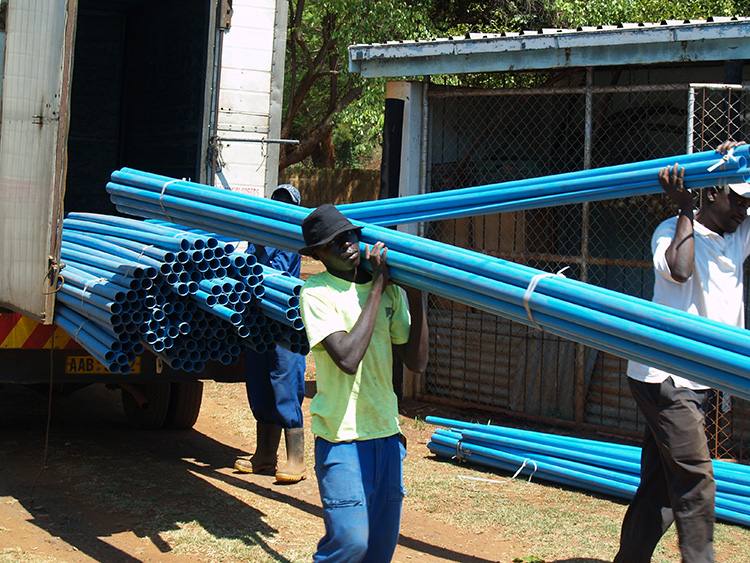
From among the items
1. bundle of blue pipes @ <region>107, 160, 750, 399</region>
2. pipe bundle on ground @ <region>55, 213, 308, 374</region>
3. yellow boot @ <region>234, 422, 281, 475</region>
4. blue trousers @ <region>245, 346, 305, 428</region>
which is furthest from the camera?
yellow boot @ <region>234, 422, 281, 475</region>

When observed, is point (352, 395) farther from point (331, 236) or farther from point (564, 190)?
point (564, 190)

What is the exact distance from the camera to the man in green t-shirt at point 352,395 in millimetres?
3141

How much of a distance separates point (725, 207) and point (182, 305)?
2.64 meters

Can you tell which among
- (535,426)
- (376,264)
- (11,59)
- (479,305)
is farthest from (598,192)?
(535,426)

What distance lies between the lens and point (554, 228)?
8.83 m

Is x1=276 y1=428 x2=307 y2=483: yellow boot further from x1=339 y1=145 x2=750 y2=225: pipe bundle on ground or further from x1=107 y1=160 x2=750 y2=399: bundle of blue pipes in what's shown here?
x1=339 y1=145 x2=750 y2=225: pipe bundle on ground

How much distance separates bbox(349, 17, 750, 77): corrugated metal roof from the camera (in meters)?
6.24

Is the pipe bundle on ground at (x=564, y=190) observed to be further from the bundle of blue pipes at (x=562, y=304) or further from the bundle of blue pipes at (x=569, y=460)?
the bundle of blue pipes at (x=569, y=460)

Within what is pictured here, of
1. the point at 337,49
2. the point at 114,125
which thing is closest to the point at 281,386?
the point at 114,125

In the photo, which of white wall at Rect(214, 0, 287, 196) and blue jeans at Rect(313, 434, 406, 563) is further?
white wall at Rect(214, 0, 287, 196)

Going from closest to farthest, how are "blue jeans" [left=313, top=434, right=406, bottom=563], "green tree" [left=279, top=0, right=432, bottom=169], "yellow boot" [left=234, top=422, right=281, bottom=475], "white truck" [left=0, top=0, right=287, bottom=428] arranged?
1. "blue jeans" [left=313, top=434, right=406, bottom=563]
2. "white truck" [left=0, top=0, right=287, bottom=428]
3. "yellow boot" [left=234, top=422, right=281, bottom=475]
4. "green tree" [left=279, top=0, right=432, bottom=169]

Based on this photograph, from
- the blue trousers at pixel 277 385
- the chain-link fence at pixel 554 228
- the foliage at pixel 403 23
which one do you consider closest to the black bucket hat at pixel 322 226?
the blue trousers at pixel 277 385

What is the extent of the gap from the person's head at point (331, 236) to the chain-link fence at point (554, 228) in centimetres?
373

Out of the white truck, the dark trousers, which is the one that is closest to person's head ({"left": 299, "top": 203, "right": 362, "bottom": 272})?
the dark trousers
